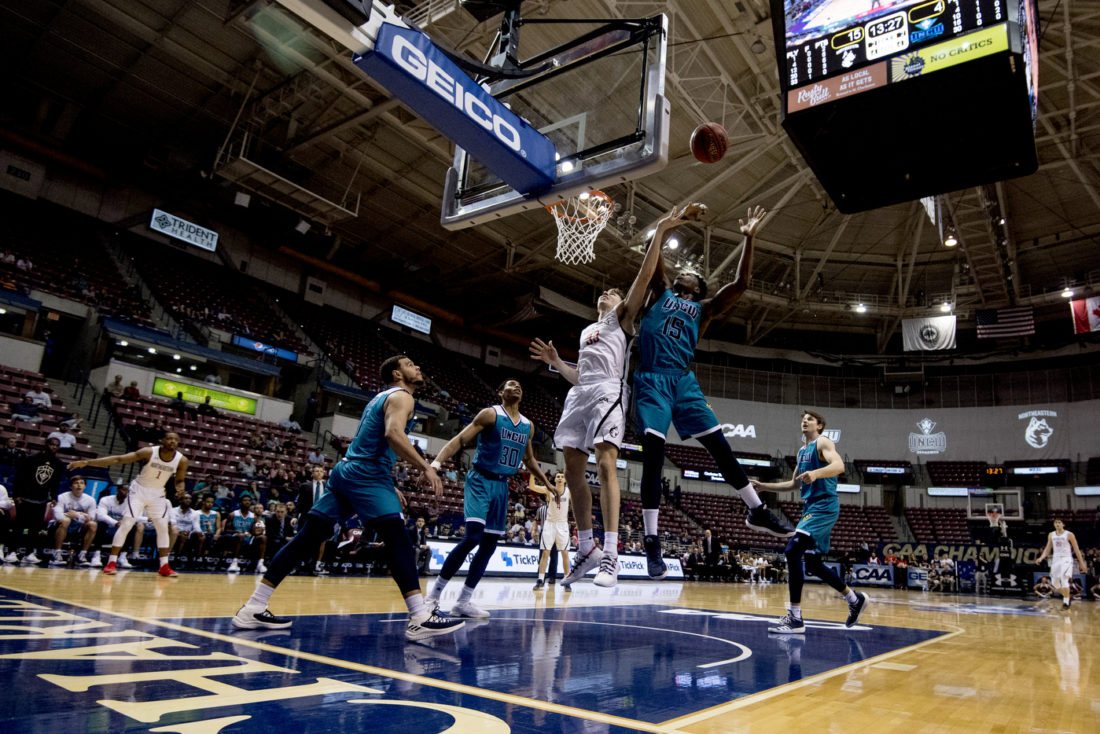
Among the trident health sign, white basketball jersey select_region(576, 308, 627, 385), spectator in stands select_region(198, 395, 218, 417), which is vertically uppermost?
the trident health sign

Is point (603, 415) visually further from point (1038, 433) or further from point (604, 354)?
point (1038, 433)

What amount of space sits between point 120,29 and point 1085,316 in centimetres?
3007

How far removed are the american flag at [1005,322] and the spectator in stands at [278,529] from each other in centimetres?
2454

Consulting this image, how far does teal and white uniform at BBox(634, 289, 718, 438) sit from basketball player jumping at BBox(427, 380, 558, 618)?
1516 mm

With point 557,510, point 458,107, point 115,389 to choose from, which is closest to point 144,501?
point 557,510

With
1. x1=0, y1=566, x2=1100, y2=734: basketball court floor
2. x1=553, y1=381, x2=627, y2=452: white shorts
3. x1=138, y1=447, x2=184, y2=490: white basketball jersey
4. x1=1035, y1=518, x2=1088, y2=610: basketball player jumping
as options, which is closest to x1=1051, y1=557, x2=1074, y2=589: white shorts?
x1=1035, y1=518, x2=1088, y2=610: basketball player jumping

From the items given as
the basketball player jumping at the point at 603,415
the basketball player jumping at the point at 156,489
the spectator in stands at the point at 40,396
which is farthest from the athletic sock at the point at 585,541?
the spectator in stands at the point at 40,396

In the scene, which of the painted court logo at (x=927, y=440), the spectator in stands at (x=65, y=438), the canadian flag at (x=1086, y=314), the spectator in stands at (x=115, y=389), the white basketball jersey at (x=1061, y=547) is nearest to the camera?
the white basketball jersey at (x=1061, y=547)

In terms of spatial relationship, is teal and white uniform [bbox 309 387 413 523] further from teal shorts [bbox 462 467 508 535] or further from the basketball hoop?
the basketball hoop

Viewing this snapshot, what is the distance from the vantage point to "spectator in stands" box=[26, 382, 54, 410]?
14.2 meters

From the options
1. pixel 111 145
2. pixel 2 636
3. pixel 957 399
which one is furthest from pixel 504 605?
pixel 957 399

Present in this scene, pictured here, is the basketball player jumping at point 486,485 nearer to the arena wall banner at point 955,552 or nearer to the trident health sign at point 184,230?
the arena wall banner at point 955,552

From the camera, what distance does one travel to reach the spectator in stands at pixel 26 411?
44.1 feet

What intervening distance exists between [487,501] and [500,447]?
0.47 metres
